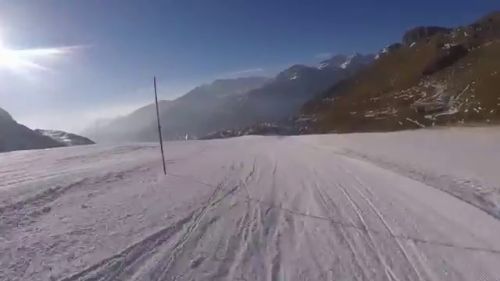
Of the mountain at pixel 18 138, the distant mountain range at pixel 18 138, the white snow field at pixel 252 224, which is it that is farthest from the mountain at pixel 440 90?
the mountain at pixel 18 138

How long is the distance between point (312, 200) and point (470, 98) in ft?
270

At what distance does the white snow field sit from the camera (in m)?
7.57

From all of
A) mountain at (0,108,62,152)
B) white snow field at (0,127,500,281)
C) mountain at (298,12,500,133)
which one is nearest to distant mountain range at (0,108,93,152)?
mountain at (0,108,62,152)

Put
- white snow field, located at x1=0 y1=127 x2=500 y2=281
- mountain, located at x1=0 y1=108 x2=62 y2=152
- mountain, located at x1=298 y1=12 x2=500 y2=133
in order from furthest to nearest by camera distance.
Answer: mountain, located at x1=0 y1=108 x2=62 y2=152 < mountain, located at x1=298 y1=12 x2=500 y2=133 < white snow field, located at x1=0 y1=127 x2=500 y2=281

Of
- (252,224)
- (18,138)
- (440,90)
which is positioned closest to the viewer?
(252,224)

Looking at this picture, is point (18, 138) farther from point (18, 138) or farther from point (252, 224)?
point (252, 224)

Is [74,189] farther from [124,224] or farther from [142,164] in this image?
[142,164]

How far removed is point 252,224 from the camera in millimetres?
10430

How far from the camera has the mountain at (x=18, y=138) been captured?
567 feet

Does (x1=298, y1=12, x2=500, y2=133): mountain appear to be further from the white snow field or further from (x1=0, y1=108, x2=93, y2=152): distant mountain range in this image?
(x1=0, y1=108, x2=93, y2=152): distant mountain range

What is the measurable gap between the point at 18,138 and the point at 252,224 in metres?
204

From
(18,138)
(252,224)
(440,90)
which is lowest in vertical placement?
(18,138)

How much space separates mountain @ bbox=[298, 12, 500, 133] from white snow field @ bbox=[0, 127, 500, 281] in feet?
147

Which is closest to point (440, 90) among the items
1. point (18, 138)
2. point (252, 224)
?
point (252, 224)
